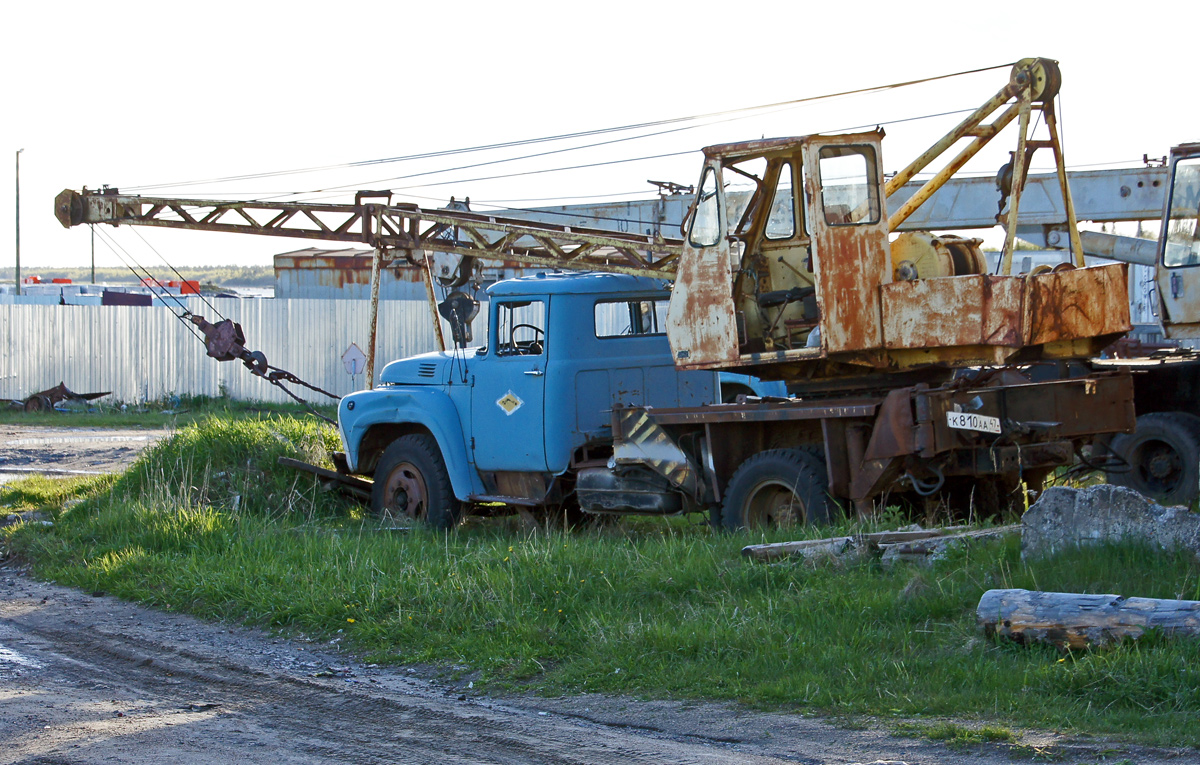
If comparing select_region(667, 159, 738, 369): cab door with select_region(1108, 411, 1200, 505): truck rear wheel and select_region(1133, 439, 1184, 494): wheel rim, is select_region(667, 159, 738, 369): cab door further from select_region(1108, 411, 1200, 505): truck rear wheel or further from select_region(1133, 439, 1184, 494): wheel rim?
select_region(1133, 439, 1184, 494): wheel rim

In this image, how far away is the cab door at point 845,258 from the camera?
8797 millimetres

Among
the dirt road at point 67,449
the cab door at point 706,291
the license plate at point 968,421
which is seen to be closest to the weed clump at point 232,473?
the dirt road at point 67,449

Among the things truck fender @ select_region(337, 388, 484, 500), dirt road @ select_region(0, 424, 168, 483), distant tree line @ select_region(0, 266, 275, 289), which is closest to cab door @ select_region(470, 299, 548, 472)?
truck fender @ select_region(337, 388, 484, 500)

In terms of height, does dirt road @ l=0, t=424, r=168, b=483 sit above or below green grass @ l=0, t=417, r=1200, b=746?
above

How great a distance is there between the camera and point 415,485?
37.1ft

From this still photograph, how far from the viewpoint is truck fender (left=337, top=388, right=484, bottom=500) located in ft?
35.7

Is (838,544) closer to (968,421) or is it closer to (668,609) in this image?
(668,609)

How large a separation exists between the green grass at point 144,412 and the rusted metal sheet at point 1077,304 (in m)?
16.6

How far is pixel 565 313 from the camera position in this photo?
10.3m

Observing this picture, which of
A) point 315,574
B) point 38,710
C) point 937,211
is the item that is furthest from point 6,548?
point 937,211

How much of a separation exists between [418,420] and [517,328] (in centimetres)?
133

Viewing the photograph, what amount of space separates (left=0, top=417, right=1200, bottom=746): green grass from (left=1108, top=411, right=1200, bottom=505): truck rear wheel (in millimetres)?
3887

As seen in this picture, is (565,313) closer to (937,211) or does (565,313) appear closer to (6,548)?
(6,548)

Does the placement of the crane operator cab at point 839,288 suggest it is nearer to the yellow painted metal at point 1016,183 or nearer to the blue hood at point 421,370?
the yellow painted metal at point 1016,183
